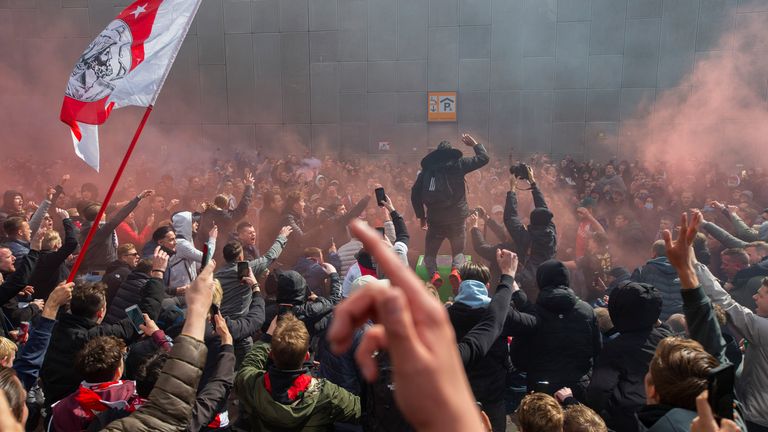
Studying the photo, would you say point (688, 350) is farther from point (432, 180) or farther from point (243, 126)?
point (243, 126)

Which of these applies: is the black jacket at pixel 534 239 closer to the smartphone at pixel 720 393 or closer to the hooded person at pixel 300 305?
the hooded person at pixel 300 305

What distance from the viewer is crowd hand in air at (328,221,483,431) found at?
586mm

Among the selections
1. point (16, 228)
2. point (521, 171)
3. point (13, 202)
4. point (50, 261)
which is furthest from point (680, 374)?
point (13, 202)

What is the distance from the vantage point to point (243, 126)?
16.4 meters

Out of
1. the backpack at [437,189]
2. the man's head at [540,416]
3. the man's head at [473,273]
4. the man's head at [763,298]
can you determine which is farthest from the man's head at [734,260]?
the man's head at [540,416]

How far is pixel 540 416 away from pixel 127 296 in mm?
3196

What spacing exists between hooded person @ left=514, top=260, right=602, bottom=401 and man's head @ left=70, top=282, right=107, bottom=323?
253 cm

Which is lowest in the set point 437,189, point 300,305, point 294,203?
point 300,305

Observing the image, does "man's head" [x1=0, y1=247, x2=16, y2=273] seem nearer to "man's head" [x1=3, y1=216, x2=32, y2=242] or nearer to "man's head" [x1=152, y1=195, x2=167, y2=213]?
"man's head" [x1=3, y1=216, x2=32, y2=242]

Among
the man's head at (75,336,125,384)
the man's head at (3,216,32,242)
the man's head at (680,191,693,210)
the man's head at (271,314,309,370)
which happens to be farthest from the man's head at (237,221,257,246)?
the man's head at (680,191,693,210)

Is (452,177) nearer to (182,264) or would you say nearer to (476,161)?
(476,161)

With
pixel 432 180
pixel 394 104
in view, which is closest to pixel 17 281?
pixel 432 180

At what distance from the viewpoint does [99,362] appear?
2.39 meters

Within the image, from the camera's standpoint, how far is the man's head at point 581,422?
2.03m
